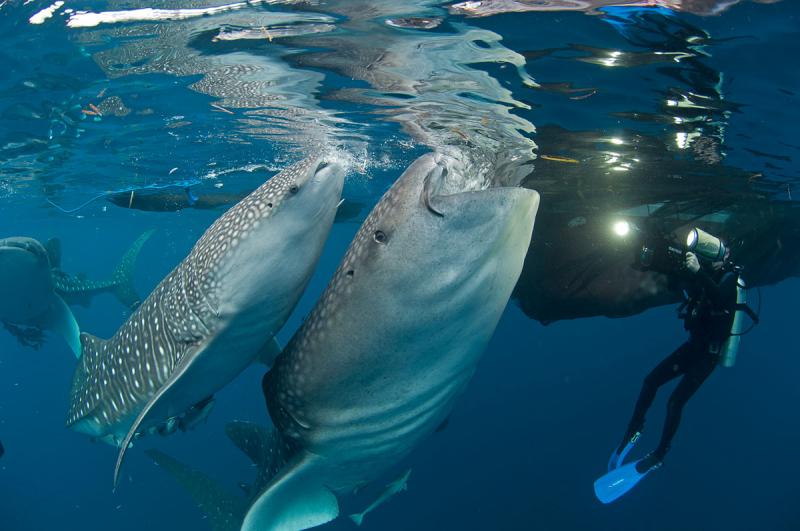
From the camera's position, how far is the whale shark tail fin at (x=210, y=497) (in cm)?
559

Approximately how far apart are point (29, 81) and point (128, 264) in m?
6.53

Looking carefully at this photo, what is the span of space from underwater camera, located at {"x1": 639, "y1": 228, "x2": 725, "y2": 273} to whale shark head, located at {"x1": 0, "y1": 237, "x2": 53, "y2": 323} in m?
11.1

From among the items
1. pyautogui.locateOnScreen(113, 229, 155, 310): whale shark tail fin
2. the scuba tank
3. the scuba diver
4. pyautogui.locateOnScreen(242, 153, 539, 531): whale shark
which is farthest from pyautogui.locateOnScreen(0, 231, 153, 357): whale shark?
the scuba tank

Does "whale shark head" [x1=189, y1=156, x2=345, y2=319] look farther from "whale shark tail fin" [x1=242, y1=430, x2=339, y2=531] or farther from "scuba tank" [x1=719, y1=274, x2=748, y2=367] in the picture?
"scuba tank" [x1=719, y1=274, x2=748, y2=367]

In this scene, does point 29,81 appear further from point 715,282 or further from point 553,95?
point 715,282

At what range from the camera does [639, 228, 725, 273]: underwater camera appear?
607 cm

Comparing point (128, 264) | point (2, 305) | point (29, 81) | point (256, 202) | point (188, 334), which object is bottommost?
point (128, 264)

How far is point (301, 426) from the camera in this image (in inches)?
115

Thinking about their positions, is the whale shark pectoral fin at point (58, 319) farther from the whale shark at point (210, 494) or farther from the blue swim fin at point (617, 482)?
the blue swim fin at point (617, 482)

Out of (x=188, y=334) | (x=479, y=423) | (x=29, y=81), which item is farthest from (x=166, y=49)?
(x=479, y=423)

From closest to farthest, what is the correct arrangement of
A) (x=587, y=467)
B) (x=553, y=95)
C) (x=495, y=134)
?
(x=553, y=95), (x=495, y=134), (x=587, y=467)

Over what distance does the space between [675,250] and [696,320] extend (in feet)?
3.95

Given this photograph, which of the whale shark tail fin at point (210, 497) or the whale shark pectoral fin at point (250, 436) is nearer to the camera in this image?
the whale shark pectoral fin at point (250, 436)

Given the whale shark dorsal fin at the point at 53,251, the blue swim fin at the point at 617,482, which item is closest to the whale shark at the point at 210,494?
the blue swim fin at the point at 617,482
